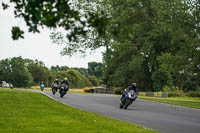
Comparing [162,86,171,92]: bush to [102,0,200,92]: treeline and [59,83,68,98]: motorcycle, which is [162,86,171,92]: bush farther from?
[59,83,68,98]: motorcycle

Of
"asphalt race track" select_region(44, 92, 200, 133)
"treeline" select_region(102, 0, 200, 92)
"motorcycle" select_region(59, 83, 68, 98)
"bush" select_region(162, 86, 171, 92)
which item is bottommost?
"asphalt race track" select_region(44, 92, 200, 133)

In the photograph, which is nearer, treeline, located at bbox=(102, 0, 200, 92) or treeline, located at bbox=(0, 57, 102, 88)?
treeline, located at bbox=(102, 0, 200, 92)

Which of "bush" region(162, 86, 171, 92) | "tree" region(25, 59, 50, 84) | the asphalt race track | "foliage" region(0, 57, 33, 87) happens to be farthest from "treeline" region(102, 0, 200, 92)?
"tree" region(25, 59, 50, 84)

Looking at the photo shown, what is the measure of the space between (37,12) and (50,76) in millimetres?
135509

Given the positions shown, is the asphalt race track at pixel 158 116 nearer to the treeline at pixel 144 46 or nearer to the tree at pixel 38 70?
the treeline at pixel 144 46

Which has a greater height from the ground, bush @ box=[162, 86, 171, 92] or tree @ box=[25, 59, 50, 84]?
tree @ box=[25, 59, 50, 84]

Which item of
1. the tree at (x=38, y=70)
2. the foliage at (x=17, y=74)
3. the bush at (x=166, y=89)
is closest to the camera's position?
the bush at (x=166, y=89)

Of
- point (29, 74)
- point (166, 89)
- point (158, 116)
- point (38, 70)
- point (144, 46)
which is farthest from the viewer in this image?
point (38, 70)

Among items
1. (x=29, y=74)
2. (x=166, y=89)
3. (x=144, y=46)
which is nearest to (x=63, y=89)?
(x=144, y=46)

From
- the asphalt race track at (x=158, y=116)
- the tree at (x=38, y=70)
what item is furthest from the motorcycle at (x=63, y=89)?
the tree at (x=38, y=70)

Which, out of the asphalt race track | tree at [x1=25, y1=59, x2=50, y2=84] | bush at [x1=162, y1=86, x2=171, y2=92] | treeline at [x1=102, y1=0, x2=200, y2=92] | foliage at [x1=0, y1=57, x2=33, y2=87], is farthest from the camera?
tree at [x1=25, y1=59, x2=50, y2=84]

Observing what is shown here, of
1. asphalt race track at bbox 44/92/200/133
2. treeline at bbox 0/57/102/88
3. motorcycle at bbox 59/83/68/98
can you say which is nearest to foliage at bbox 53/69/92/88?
treeline at bbox 0/57/102/88

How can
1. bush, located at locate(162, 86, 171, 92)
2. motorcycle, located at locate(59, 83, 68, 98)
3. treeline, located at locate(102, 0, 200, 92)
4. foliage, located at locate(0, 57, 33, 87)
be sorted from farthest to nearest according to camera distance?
1. foliage, located at locate(0, 57, 33, 87)
2. bush, located at locate(162, 86, 171, 92)
3. treeline, located at locate(102, 0, 200, 92)
4. motorcycle, located at locate(59, 83, 68, 98)

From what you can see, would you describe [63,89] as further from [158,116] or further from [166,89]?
[166,89]
